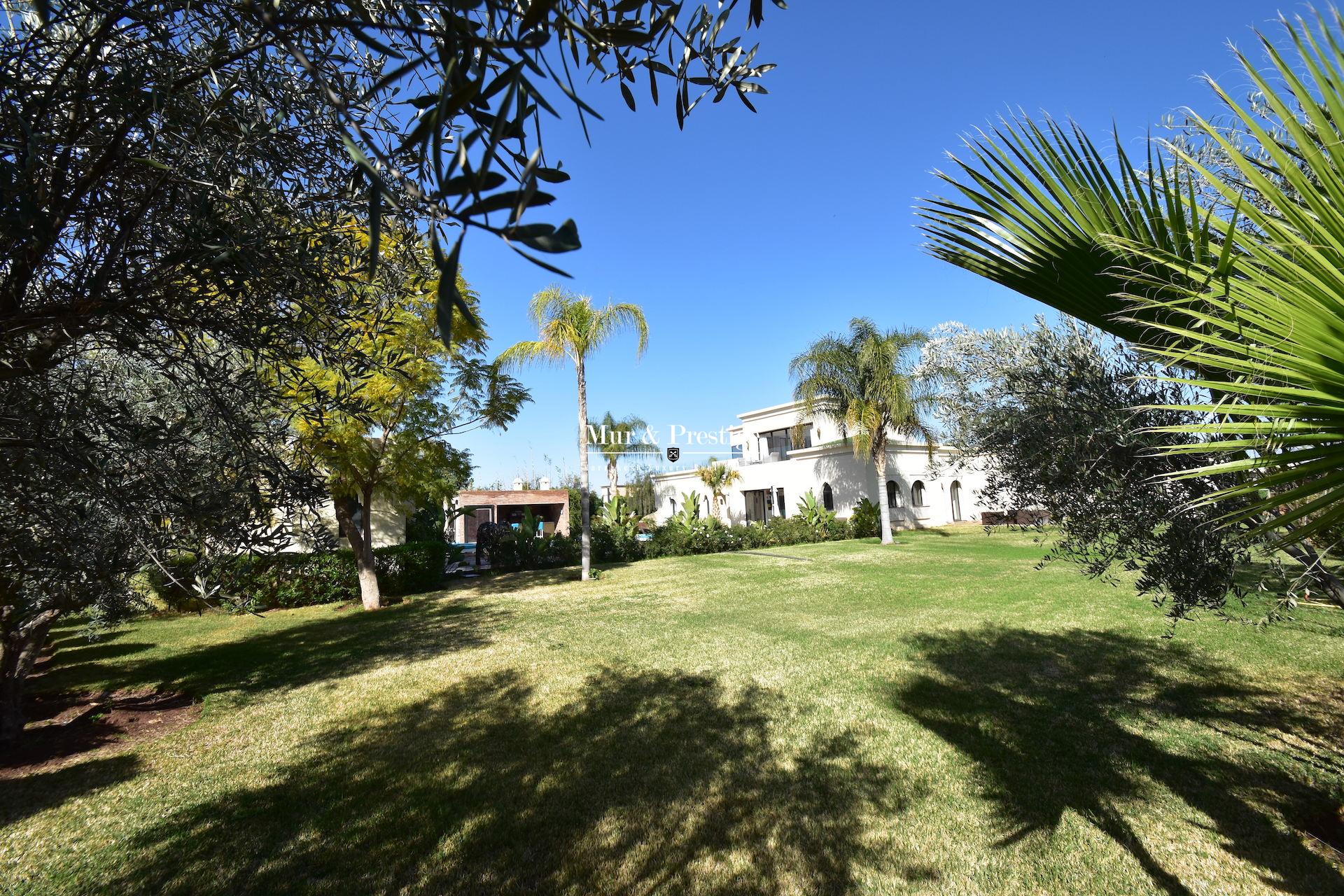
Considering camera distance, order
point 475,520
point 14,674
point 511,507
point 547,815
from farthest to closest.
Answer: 1. point 475,520
2. point 511,507
3. point 14,674
4. point 547,815

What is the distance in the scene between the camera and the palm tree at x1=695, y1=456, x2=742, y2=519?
3612cm

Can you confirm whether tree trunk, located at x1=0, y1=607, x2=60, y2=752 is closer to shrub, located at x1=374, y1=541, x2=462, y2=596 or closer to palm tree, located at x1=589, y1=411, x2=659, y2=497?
shrub, located at x1=374, y1=541, x2=462, y2=596

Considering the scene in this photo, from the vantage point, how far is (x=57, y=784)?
5379 mm

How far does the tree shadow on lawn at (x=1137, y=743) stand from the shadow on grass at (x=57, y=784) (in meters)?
7.30

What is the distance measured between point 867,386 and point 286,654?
71.0ft

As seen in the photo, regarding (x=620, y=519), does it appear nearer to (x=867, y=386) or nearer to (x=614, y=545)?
(x=614, y=545)

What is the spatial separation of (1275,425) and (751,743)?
493 cm

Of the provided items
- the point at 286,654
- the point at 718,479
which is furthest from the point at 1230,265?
the point at 718,479

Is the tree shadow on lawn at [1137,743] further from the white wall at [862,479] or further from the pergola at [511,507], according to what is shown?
the pergola at [511,507]

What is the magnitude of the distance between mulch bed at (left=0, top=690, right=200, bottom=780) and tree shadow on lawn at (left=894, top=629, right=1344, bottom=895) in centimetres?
812

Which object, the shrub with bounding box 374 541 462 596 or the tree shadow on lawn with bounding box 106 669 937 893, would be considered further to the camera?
the shrub with bounding box 374 541 462 596

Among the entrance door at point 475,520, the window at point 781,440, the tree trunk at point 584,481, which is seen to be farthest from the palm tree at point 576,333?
the entrance door at point 475,520

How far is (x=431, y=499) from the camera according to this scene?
1594 cm

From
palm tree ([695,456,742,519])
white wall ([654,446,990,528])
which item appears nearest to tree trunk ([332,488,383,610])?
white wall ([654,446,990,528])
